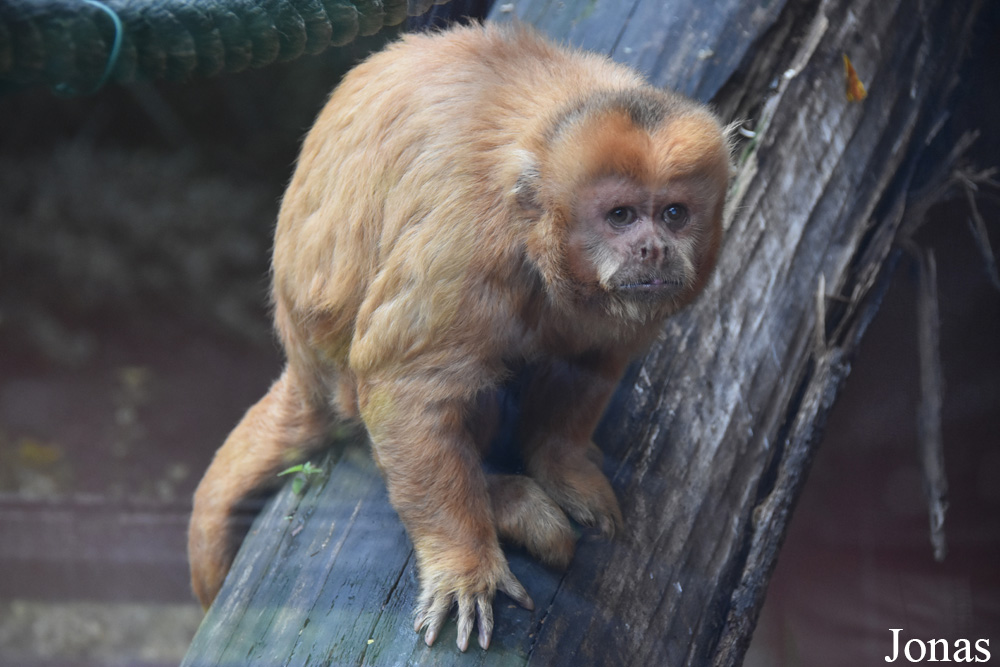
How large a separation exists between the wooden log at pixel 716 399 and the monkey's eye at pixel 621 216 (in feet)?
2.89

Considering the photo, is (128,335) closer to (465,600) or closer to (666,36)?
(465,600)

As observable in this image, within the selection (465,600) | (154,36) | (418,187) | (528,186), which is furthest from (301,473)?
(154,36)

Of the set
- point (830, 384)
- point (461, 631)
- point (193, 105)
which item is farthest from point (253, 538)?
point (830, 384)

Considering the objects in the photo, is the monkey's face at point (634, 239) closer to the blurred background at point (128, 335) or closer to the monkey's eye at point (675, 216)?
the monkey's eye at point (675, 216)

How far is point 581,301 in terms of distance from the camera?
230 centimetres

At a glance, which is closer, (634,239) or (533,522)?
(634,239)

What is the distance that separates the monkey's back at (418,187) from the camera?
88.8 inches

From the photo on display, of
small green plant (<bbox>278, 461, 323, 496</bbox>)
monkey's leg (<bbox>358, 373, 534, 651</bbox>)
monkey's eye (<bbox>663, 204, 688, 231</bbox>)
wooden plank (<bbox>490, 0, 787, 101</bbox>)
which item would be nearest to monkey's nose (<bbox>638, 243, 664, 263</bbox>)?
monkey's eye (<bbox>663, 204, 688, 231</bbox>)

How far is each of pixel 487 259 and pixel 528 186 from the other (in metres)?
0.25

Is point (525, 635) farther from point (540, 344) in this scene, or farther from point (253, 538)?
point (253, 538)

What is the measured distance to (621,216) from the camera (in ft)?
7.23

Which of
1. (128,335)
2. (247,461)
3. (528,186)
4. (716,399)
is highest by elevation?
(528,186)

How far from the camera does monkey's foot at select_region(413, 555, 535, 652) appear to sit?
2.23 m

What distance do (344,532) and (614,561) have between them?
893 millimetres
